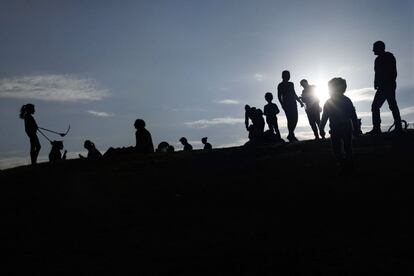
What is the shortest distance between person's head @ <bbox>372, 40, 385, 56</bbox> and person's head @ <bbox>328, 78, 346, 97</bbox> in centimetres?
341

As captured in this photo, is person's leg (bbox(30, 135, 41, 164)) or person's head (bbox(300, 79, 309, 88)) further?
person's head (bbox(300, 79, 309, 88))

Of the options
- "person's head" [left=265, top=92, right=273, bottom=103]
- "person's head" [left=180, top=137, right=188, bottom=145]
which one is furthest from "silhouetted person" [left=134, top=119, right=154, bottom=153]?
"person's head" [left=180, top=137, right=188, bottom=145]

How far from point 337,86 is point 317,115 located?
696 centimetres

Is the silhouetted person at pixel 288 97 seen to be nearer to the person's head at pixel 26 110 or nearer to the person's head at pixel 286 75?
the person's head at pixel 286 75

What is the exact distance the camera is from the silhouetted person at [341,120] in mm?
9953

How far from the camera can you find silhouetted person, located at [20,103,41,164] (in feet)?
51.0

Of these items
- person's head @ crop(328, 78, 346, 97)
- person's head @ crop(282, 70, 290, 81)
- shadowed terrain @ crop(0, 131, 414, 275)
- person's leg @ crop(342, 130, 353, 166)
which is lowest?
shadowed terrain @ crop(0, 131, 414, 275)

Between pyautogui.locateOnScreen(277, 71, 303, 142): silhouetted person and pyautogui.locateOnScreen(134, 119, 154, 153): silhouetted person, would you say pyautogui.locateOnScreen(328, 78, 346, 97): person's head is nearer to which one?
pyautogui.locateOnScreen(277, 71, 303, 142): silhouetted person

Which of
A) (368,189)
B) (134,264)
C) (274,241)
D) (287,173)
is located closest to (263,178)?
(287,173)

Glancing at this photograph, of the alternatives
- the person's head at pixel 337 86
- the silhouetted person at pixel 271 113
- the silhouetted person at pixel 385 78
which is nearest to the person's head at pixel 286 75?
the silhouetted person at pixel 271 113

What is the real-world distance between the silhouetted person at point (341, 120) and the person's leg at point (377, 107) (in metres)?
3.69

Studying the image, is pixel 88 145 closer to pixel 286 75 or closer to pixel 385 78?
pixel 286 75

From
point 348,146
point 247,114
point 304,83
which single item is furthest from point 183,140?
point 348,146

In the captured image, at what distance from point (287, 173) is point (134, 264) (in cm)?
564
